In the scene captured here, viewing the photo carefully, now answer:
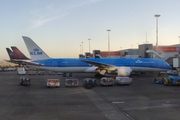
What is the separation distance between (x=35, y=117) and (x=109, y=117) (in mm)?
4027

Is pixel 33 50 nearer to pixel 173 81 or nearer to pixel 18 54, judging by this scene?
pixel 18 54

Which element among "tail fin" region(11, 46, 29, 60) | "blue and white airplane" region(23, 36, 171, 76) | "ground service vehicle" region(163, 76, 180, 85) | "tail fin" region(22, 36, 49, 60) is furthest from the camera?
"tail fin" region(11, 46, 29, 60)

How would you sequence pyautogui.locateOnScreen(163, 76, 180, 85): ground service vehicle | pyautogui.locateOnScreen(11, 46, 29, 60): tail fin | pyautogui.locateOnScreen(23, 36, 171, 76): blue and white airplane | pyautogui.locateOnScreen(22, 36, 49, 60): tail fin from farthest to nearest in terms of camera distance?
pyautogui.locateOnScreen(11, 46, 29, 60): tail fin, pyautogui.locateOnScreen(22, 36, 49, 60): tail fin, pyautogui.locateOnScreen(23, 36, 171, 76): blue and white airplane, pyautogui.locateOnScreen(163, 76, 180, 85): ground service vehicle

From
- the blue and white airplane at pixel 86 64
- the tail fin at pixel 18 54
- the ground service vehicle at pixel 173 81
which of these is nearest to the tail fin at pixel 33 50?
the blue and white airplane at pixel 86 64

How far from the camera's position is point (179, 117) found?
462 inches

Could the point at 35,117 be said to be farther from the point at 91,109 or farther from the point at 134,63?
the point at 134,63

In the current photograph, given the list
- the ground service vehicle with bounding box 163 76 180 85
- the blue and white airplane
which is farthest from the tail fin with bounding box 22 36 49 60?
the ground service vehicle with bounding box 163 76 180 85

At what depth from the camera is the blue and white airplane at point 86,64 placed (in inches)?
1528

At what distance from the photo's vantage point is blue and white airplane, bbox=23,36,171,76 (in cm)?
3881

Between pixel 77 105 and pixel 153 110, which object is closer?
pixel 153 110

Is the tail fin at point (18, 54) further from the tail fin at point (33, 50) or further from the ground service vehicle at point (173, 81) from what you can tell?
the ground service vehicle at point (173, 81)

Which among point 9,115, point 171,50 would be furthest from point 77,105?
point 171,50

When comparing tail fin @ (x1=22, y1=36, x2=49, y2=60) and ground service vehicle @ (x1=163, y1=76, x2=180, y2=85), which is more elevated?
tail fin @ (x1=22, y1=36, x2=49, y2=60)

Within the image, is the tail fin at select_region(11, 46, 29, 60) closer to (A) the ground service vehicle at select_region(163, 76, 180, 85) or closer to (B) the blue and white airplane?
(B) the blue and white airplane
